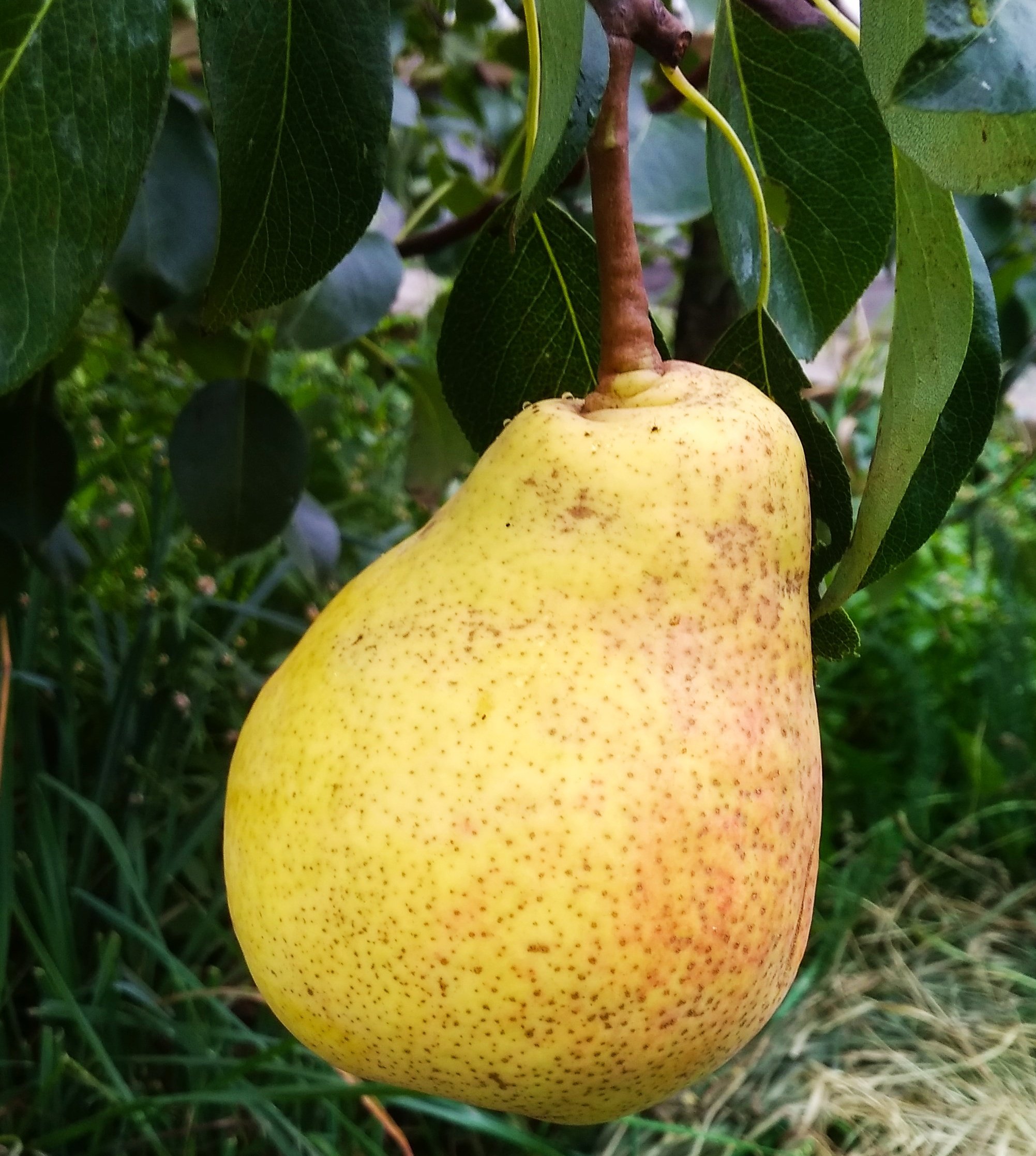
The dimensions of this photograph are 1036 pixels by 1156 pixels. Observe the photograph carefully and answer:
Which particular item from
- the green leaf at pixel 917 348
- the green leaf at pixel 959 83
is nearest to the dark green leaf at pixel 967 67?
the green leaf at pixel 959 83

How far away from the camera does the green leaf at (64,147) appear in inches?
11.4

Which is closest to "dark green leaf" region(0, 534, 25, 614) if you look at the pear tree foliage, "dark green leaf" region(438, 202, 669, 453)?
the pear tree foliage

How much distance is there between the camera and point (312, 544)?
760 mm

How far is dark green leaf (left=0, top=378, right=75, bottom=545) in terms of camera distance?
62 centimetres

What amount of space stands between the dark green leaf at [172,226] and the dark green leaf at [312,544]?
0.84ft

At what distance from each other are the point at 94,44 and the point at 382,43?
0.09 metres

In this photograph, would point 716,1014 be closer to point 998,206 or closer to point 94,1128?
point 94,1128

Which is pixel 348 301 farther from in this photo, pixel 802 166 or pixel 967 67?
pixel 967 67

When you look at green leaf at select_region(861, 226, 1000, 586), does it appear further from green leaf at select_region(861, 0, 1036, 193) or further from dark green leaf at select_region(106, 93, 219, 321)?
dark green leaf at select_region(106, 93, 219, 321)

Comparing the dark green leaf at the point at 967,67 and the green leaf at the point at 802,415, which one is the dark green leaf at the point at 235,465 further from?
the dark green leaf at the point at 967,67

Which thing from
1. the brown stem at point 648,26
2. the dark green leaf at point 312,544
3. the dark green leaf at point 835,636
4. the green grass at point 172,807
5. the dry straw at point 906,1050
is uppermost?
the brown stem at point 648,26

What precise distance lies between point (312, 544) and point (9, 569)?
0.20 m

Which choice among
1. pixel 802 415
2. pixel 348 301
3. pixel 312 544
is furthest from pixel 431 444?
pixel 802 415

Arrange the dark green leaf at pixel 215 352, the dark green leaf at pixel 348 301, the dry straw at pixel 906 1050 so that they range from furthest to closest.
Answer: the dry straw at pixel 906 1050 → the dark green leaf at pixel 215 352 → the dark green leaf at pixel 348 301
